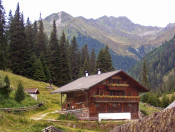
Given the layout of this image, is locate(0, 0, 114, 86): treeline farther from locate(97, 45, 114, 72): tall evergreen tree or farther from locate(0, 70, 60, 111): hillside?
locate(0, 70, 60, 111): hillside

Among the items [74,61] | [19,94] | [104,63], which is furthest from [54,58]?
[19,94]

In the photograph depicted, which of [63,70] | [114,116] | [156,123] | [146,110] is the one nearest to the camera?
[156,123]

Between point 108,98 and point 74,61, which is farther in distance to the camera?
point 74,61

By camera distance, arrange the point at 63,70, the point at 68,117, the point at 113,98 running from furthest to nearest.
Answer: the point at 63,70 < the point at 113,98 < the point at 68,117

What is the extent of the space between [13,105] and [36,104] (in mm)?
7450

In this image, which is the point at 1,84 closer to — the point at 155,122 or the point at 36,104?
the point at 36,104

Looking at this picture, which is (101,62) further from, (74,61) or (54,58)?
(74,61)

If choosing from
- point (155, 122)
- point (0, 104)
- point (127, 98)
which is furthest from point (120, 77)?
point (155, 122)

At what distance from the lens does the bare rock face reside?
5.48 metres

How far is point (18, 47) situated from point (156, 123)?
6329cm

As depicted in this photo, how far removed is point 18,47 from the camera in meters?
65.6

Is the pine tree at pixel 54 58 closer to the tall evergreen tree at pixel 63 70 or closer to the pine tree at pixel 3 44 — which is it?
the tall evergreen tree at pixel 63 70

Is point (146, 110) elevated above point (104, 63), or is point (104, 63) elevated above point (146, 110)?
point (104, 63)

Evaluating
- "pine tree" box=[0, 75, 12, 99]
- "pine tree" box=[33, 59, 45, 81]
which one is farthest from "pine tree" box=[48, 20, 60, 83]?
"pine tree" box=[0, 75, 12, 99]
